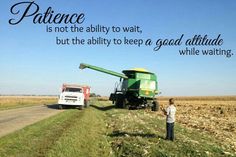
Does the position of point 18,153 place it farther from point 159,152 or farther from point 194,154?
point 194,154

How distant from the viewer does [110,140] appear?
49.2ft

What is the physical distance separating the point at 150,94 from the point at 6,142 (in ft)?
79.1

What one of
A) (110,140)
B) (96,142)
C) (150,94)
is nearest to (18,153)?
(96,142)

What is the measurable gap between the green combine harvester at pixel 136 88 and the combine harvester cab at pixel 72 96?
2683 mm

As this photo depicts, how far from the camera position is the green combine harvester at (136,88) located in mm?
35856

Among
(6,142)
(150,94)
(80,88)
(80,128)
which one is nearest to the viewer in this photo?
(6,142)

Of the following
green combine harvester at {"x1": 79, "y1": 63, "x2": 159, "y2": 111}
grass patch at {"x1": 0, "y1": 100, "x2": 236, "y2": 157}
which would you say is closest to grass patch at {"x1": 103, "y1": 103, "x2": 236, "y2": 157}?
grass patch at {"x1": 0, "y1": 100, "x2": 236, "y2": 157}

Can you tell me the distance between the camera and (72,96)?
36.7 meters

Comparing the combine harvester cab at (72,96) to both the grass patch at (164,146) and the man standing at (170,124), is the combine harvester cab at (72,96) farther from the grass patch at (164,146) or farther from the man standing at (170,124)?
the man standing at (170,124)

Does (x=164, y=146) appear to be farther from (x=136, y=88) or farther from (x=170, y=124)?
(x=136, y=88)

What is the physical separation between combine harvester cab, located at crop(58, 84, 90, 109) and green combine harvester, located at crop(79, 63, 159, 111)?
2683 mm

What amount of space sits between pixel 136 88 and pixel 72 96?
6494mm

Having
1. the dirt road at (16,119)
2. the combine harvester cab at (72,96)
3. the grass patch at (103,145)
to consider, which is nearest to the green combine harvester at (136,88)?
the combine harvester cab at (72,96)

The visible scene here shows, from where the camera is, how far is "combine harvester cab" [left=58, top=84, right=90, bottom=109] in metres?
36.6
